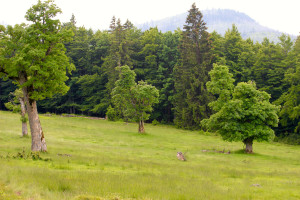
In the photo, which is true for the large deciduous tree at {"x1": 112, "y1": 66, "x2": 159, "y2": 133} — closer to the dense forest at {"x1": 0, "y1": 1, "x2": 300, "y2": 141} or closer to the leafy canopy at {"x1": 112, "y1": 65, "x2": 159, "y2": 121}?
the leafy canopy at {"x1": 112, "y1": 65, "x2": 159, "y2": 121}

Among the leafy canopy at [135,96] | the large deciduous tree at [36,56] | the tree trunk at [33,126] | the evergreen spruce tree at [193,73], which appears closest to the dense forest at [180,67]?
the evergreen spruce tree at [193,73]

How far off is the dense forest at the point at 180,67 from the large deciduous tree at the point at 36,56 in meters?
32.6

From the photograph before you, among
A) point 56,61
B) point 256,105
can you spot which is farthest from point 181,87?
point 56,61

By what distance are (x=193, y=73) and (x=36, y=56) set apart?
44956 millimetres

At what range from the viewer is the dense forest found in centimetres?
5369

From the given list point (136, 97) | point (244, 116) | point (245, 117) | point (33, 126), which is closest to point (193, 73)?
point (136, 97)

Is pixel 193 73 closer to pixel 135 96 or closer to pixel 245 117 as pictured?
pixel 135 96

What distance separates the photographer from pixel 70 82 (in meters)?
77.0

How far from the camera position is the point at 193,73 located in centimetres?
5919

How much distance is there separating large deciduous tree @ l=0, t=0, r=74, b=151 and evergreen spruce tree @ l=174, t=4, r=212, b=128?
4051cm

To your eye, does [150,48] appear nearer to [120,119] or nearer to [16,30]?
[120,119]

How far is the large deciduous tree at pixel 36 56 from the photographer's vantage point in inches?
693

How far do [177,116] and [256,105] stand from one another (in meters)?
32.7

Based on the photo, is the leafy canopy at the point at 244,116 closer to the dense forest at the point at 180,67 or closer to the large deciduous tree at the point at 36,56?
the dense forest at the point at 180,67
